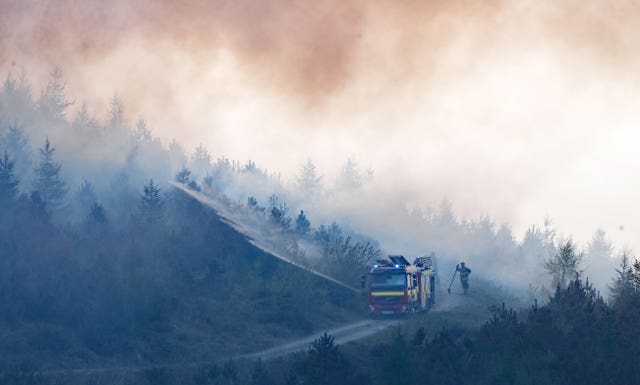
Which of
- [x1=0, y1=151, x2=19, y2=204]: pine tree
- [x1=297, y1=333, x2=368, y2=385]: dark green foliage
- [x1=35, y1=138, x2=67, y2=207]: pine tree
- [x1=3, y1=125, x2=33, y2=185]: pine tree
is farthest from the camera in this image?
[x1=3, y1=125, x2=33, y2=185]: pine tree

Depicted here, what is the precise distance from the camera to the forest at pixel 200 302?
124ft

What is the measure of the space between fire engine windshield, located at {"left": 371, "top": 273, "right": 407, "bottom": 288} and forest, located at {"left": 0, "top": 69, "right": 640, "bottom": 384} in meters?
2.99

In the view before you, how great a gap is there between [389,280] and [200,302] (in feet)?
40.7

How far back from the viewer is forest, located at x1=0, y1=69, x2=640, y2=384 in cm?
3784

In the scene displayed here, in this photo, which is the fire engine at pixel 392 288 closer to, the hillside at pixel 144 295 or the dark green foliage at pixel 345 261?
the hillside at pixel 144 295

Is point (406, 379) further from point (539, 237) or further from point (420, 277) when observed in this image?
point (539, 237)

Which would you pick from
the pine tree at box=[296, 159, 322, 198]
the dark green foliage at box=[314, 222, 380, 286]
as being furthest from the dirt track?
the pine tree at box=[296, 159, 322, 198]

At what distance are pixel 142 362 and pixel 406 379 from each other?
13.4 m

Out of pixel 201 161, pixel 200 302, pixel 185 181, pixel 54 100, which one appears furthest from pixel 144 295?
pixel 201 161

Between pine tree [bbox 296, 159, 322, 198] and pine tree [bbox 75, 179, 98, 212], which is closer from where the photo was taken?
pine tree [bbox 75, 179, 98, 212]

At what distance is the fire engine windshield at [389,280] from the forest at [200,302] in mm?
2993

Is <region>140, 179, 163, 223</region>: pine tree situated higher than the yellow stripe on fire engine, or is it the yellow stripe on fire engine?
<region>140, 179, 163, 223</region>: pine tree

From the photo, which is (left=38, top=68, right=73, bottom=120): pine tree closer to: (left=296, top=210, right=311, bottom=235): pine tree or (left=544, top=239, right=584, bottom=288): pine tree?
(left=296, top=210, right=311, bottom=235): pine tree

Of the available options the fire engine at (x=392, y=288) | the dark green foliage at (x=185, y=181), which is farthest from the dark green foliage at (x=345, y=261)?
the dark green foliage at (x=185, y=181)
